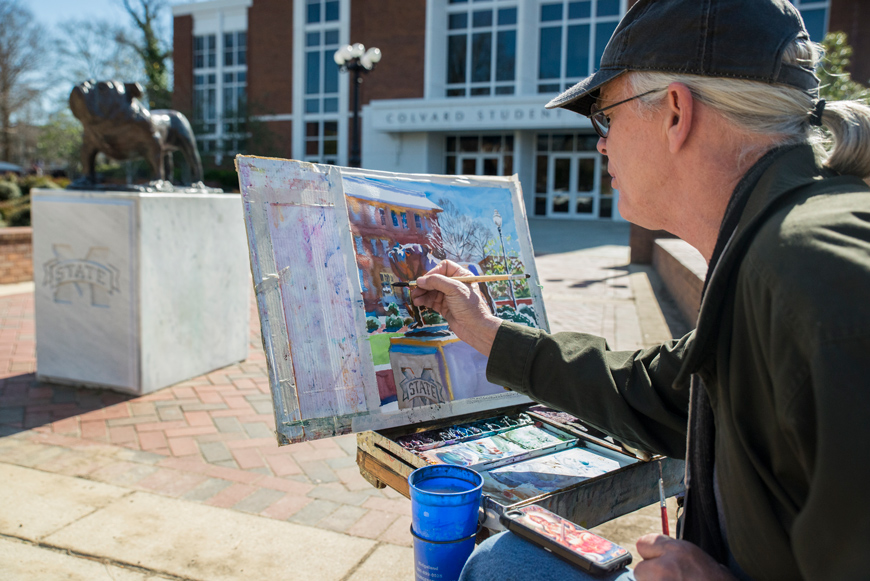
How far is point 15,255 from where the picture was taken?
28.5 ft

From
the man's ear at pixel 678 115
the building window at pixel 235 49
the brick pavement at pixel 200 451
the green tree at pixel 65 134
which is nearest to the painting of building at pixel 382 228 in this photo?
the man's ear at pixel 678 115

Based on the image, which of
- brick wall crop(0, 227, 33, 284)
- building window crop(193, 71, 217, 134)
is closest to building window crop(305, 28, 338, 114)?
building window crop(193, 71, 217, 134)

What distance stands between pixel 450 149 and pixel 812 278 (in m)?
27.9

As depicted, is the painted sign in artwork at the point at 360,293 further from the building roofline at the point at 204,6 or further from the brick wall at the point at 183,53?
the brick wall at the point at 183,53

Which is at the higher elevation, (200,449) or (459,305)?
(459,305)

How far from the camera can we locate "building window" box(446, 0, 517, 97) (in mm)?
26141

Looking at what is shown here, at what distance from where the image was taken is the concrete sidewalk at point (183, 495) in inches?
99.0

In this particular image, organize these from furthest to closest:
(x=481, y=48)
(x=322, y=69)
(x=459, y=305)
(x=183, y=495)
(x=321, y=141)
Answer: (x=321, y=141) < (x=322, y=69) < (x=481, y=48) < (x=183, y=495) < (x=459, y=305)

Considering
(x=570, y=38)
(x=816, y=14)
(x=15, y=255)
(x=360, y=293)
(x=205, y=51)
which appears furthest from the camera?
(x=205, y=51)

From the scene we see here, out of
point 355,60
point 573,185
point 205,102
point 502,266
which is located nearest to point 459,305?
point 502,266

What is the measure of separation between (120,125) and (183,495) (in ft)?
9.29

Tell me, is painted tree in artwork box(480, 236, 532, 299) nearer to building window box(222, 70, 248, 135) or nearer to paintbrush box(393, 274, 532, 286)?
paintbrush box(393, 274, 532, 286)

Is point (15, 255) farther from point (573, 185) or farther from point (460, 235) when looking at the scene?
point (573, 185)

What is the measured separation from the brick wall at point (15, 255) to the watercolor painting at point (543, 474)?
8.75 metres
